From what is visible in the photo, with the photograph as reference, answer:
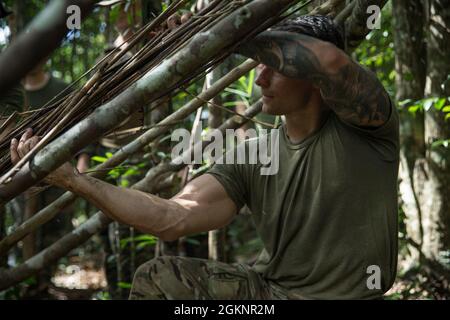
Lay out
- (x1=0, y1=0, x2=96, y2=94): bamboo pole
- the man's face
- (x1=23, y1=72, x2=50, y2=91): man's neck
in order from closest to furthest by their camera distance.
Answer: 1. (x1=0, y1=0, x2=96, y2=94): bamboo pole
2. the man's face
3. (x1=23, y1=72, x2=50, y2=91): man's neck

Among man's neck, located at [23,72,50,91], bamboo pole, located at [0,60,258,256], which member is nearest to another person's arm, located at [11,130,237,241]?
bamboo pole, located at [0,60,258,256]

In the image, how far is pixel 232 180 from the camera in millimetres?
2980

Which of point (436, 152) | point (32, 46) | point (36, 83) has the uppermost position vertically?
point (36, 83)

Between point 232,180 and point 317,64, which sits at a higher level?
point 317,64

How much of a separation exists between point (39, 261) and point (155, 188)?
884 millimetres

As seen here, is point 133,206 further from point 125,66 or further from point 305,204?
point 305,204

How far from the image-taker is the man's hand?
2342 mm

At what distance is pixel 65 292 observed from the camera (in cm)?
580

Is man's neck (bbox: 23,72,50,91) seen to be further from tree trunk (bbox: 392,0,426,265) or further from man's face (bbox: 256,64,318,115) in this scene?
man's face (bbox: 256,64,318,115)

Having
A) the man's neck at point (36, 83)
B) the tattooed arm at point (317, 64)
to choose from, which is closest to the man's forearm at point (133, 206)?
the tattooed arm at point (317, 64)

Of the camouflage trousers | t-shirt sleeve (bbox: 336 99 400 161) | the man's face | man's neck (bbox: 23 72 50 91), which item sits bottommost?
the camouflage trousers

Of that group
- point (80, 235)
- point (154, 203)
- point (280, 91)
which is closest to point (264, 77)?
point (280, 91)

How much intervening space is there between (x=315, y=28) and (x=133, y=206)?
1032 mm
